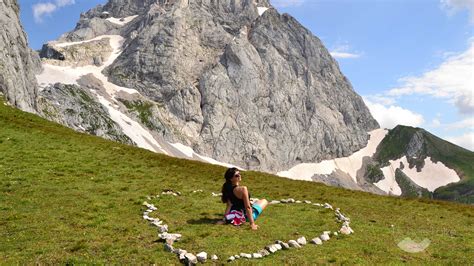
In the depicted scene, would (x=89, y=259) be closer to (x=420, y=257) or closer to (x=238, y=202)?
(x=238, y=202)

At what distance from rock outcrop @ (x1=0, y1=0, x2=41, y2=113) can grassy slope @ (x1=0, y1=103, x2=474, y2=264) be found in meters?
47.0

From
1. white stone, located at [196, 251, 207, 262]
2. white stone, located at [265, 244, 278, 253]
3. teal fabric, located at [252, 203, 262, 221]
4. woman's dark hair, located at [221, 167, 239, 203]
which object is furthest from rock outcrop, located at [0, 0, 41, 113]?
white stone, located at [265, 244, 278, 253]

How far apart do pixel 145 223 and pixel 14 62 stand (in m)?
96.6

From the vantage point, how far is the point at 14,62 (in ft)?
336

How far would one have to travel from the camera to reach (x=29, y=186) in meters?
30.8

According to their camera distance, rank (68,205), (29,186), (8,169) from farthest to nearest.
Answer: (8,169) → (29,186) → (68,205)

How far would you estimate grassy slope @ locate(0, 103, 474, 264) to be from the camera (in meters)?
18.8

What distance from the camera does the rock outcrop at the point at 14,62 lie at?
89713mm

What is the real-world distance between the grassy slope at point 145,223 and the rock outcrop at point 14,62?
154 ft

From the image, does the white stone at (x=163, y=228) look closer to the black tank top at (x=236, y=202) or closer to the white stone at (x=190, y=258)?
the black tank top at (x=236, y=202)

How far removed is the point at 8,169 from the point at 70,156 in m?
9.15

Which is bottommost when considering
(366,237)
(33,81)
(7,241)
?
(7,241)

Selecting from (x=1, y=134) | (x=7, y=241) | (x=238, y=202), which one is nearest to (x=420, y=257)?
(x=238, y=202)

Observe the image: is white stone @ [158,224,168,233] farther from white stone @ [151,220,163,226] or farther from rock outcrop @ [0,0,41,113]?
rock outcrop @ [0,0,41,113]
